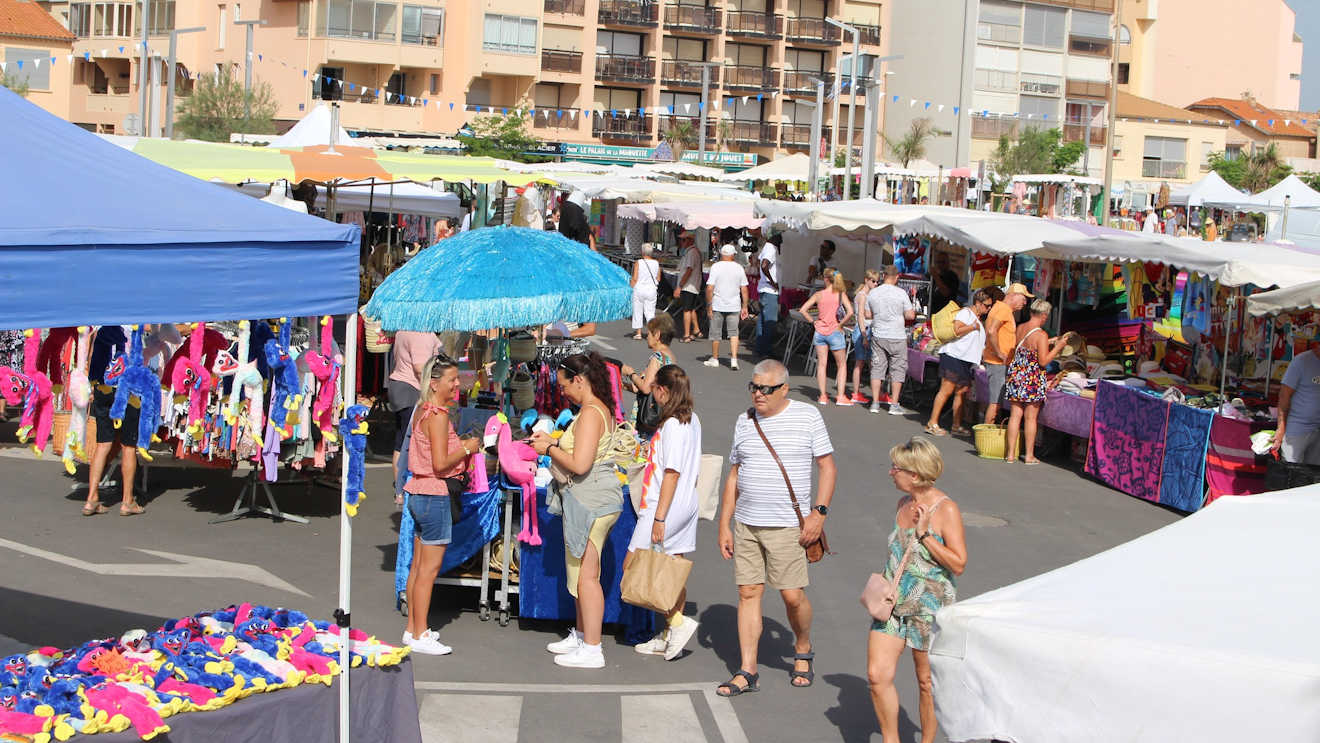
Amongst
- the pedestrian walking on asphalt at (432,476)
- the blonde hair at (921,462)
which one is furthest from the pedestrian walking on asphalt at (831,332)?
the blonde hair at (921,462)

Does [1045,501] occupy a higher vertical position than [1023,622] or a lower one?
lower

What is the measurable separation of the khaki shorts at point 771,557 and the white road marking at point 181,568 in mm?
3068

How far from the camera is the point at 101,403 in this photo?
10055mm

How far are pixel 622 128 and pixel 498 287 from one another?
2346 inches

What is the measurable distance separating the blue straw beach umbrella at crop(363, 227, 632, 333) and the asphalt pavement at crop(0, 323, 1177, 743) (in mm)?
1870

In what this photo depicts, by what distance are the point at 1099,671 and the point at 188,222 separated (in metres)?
3.16

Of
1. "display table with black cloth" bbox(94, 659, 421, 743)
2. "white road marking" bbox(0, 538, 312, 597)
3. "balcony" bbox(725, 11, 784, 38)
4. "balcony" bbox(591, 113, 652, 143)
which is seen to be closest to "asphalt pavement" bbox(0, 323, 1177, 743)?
"white road marking" bbox(0, 538, 312, 597)

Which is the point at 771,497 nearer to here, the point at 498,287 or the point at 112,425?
the point at 498,287

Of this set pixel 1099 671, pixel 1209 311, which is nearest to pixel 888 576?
pixel 1099 671

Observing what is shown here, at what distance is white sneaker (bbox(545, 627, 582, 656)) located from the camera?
780 centimetres

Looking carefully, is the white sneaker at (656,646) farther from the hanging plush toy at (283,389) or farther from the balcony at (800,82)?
the balcony at (800,82)

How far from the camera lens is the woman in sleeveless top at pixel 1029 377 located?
13.9m

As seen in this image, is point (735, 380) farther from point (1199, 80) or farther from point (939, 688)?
point (1199, 80)

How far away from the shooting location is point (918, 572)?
6.10 meters
